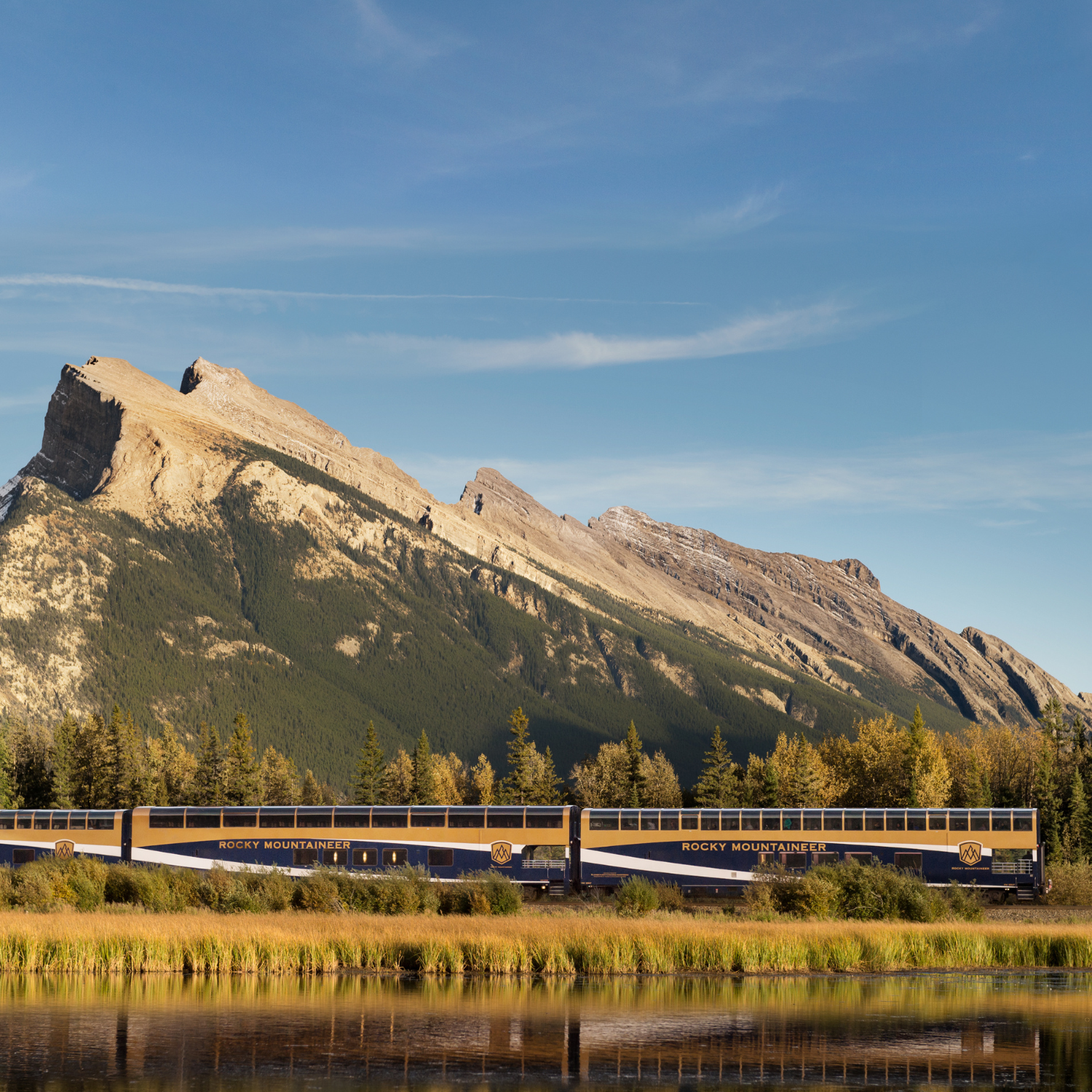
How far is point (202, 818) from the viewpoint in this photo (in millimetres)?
77000

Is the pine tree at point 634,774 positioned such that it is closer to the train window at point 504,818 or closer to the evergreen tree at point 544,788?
the evergreen tree at point 544,788

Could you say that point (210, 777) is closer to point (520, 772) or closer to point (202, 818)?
point (520, 772)

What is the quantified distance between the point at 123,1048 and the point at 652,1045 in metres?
12.3

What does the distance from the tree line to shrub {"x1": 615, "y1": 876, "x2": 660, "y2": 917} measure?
192ft

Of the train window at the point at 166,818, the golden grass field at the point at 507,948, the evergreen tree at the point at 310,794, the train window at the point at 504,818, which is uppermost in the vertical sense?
the train window at the point at 504,818

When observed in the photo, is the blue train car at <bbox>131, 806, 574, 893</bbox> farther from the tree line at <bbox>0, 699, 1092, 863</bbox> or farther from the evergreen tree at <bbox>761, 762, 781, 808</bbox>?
the evergreen tree at <bbox>761, 762, 781, 808</bbox>

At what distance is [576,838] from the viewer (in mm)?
73188

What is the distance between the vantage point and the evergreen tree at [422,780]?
141 m

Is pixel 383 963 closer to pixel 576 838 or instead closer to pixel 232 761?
pixel 576 838

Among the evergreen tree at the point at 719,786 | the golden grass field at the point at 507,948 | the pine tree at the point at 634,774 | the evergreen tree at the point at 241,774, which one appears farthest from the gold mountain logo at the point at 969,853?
the evergreen tree at the point at 241,774

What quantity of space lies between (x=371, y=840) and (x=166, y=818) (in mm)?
13440

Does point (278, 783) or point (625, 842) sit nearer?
point (625, 842)

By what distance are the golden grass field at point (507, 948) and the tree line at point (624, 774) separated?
7280 cm

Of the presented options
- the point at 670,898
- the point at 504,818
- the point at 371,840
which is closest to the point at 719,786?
the point at 504,818
